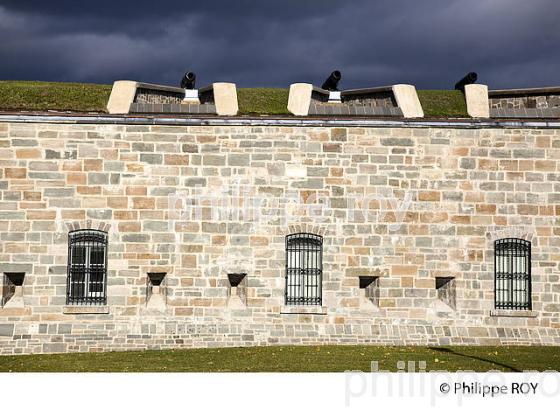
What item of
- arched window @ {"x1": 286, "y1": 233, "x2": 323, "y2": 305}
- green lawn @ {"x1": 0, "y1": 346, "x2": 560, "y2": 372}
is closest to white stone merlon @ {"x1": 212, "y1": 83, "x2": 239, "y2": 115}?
arched window @ {"x1": 286, "y1": 233, "x2": 323, "y2": 305}

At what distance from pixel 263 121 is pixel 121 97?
10.1ft

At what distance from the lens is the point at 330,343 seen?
18.4 m

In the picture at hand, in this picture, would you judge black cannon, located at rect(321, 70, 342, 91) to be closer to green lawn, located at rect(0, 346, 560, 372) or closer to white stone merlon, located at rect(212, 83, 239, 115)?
white stone merlon, located at rect(212, 83, 239, 115)

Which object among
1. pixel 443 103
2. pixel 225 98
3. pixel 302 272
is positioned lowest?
pixel 302 272

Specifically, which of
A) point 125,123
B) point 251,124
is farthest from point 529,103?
point 125,123

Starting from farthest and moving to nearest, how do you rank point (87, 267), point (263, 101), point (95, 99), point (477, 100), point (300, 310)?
point (263, 101) < point (477, 100) < point (95, 99) < point (300, 310) < point (87, 267)

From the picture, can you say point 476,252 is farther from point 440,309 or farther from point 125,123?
point 125,123

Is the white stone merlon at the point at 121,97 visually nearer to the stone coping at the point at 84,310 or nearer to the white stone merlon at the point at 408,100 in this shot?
the stone coping at the point at 84,310

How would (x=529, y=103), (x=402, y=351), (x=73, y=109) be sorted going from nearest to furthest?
(x=402, y=351), (x=73, y=109), (x=529, y=103)

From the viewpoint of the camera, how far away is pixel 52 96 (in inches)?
762

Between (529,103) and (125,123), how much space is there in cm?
976

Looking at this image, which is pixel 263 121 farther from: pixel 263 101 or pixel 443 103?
pixel 443 103

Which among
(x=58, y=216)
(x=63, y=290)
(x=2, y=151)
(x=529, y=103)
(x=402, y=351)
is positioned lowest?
(x=402, y=351)

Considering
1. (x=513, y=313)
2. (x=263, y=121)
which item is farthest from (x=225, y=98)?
(x=513, y=313)
